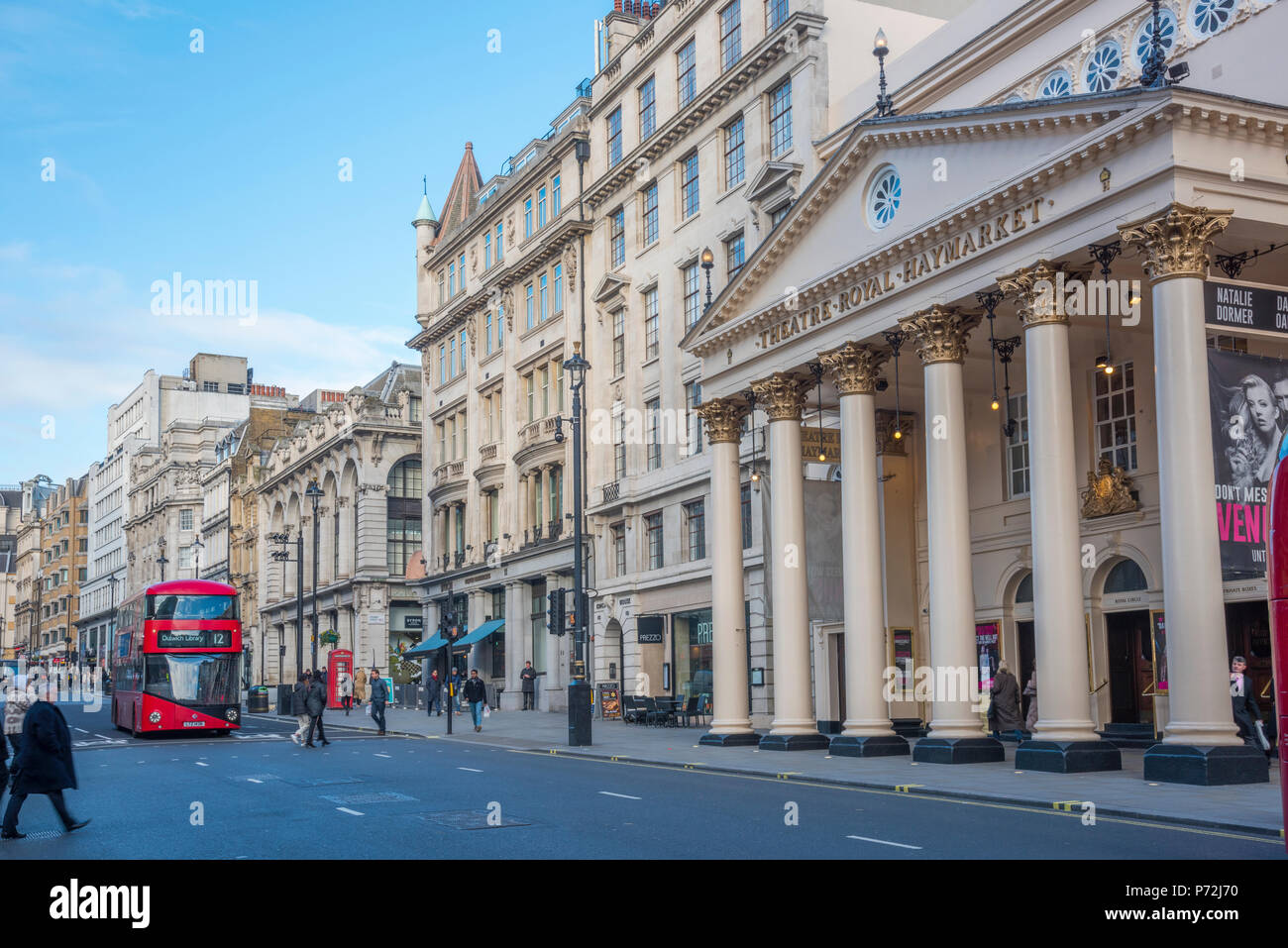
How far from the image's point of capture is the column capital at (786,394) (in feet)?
87.9

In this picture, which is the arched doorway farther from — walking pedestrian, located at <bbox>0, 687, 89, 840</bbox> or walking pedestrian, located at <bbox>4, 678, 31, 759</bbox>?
walking pedestrian, located at <bbox>4, 678, 31, 759</bbox>

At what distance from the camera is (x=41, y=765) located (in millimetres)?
13219

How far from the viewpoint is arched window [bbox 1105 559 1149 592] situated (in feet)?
82.6

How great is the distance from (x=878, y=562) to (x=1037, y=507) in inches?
196

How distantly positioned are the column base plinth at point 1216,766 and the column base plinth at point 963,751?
14.7ft

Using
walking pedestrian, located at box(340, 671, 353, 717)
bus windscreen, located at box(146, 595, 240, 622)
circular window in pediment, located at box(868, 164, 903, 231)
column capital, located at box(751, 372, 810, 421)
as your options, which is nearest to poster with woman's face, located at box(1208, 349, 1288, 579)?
circular window in pediment, located at box(868, 164, 903, 231)

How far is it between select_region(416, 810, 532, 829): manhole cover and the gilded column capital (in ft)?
50.5

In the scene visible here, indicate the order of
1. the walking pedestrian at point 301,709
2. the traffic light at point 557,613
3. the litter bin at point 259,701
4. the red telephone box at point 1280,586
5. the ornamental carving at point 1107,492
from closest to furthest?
1. the red telephone box at point 1280,586
2. the ornamental carving at point 1107,492
3. the traffic light at point 557,613
4. the walking pedestrian at point 301,709
5. the litter bin at point 259,701

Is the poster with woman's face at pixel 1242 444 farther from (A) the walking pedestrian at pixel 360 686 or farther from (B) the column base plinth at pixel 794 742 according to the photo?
(A) the walking pedestrian at pixel 360 686

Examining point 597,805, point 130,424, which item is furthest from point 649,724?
point 130,424

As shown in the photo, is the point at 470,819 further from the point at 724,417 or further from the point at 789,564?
the point at 724,417

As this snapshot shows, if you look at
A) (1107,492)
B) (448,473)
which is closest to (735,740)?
(1107,492)

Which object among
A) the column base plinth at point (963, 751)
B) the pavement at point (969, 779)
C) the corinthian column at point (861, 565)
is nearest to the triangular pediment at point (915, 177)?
the corinthian column at point (861, 565)
